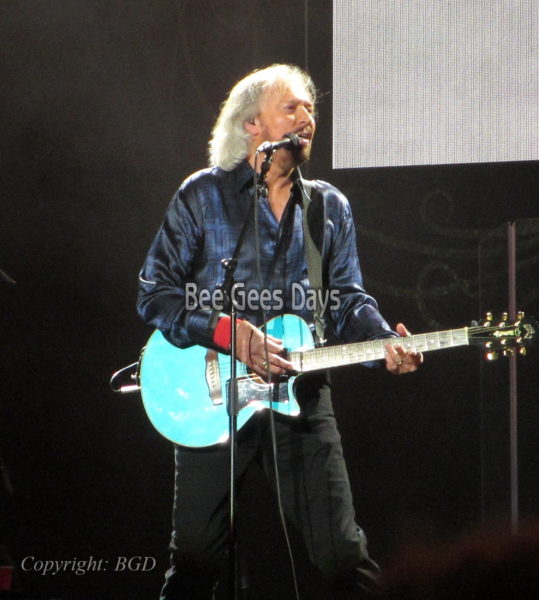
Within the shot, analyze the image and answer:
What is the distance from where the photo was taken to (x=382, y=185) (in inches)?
150

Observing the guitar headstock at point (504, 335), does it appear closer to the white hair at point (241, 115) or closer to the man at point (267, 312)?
the man at point (267, 312)

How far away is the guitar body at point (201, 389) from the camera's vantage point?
2.95 m

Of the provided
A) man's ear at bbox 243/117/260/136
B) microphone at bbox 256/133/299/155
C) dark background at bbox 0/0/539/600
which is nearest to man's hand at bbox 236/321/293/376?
microphone at bbox 256/133/299/155

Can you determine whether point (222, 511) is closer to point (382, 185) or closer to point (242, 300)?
point (242, 300)

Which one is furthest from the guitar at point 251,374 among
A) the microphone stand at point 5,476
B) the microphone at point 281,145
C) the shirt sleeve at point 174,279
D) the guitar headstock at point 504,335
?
the microphone stand at point 5,476

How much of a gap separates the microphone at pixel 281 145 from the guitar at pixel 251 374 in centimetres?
59

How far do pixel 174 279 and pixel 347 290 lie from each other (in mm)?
645

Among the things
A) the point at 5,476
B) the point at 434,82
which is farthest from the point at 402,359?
the point at 5,476

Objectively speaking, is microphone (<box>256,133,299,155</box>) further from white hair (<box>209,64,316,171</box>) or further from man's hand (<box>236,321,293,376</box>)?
man's hand (<box>236,321,293,376</box>)

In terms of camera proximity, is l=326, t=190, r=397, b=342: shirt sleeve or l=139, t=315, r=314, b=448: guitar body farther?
l=326, t=190, r=397, b=342: shirt sleeve

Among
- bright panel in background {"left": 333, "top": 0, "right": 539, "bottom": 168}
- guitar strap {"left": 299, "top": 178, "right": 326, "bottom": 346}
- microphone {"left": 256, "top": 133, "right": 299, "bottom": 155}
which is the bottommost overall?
guitar strap {"left": 299, "top": 178, "right": 326, "bottom": 346}

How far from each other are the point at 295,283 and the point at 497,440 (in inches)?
41.1

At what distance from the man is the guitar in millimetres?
48

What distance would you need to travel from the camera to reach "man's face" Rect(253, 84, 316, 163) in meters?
3.18
